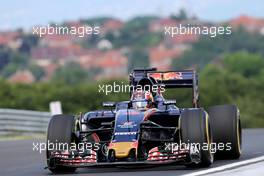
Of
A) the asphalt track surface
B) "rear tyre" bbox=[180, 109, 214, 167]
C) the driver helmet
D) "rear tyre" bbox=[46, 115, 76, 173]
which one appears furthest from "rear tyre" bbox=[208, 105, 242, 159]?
"rear tyre" bbox=[46, 115, 76, 173]

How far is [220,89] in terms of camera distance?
81000mm

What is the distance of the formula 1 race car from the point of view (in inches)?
527

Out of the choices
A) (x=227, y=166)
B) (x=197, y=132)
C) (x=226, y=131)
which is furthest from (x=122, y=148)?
(x=226, y=131)

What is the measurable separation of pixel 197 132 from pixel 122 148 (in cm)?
107

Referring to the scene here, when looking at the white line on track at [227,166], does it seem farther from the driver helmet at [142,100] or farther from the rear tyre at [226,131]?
the driver helmet at [142,100]

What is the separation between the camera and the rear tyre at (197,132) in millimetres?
13469

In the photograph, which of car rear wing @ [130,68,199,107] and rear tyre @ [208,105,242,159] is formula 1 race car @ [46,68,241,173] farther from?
car rear wing @ [130,68,199,107]

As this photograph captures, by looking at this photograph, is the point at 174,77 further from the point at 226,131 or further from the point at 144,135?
the point at 144,135

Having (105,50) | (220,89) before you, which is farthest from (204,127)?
(105,50)

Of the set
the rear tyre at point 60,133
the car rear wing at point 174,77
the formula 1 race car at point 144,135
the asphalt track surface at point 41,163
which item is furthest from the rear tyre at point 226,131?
the rear tyre at point 60,133

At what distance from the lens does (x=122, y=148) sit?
43.7ft

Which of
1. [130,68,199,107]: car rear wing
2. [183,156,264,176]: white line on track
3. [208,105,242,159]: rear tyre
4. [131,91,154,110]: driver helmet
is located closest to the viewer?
[183,156,264,176]: white line on track

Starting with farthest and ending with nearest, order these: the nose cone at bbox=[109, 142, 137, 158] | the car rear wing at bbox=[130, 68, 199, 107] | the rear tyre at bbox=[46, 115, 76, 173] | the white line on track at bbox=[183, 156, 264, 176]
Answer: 1. the car rear wing at bbox=[130, 68, 199, 107]
2. the rear tyre at bbox=[46, 115, 76, 173]
3. the nose cone at bbox=[109, 142, 137, 158]
4. the white line on track at bbox=[183, 156, 264, 176]

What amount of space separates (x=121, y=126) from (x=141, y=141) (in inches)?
14.8
